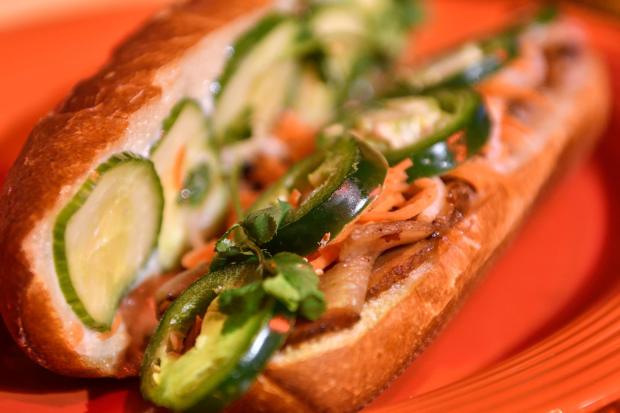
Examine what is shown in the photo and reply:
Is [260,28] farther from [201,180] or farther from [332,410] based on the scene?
[332,410]

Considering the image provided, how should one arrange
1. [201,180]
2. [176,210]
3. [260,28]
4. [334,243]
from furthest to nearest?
[260,28]
[201,180]
[176,210]
[334,243]

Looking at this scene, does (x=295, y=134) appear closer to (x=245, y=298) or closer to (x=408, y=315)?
(x=408, y=315)

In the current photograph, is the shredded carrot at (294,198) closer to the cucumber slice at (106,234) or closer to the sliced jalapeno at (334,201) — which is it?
the sliced jalapeno at (334,201)

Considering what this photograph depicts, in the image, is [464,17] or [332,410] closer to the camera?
[332,410]

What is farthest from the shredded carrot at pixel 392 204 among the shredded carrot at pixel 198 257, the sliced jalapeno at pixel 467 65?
the sliced jalapeno at pixel 467 65

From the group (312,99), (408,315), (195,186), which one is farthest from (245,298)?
(312,99)

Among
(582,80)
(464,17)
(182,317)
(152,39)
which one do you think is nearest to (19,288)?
(182,317)
